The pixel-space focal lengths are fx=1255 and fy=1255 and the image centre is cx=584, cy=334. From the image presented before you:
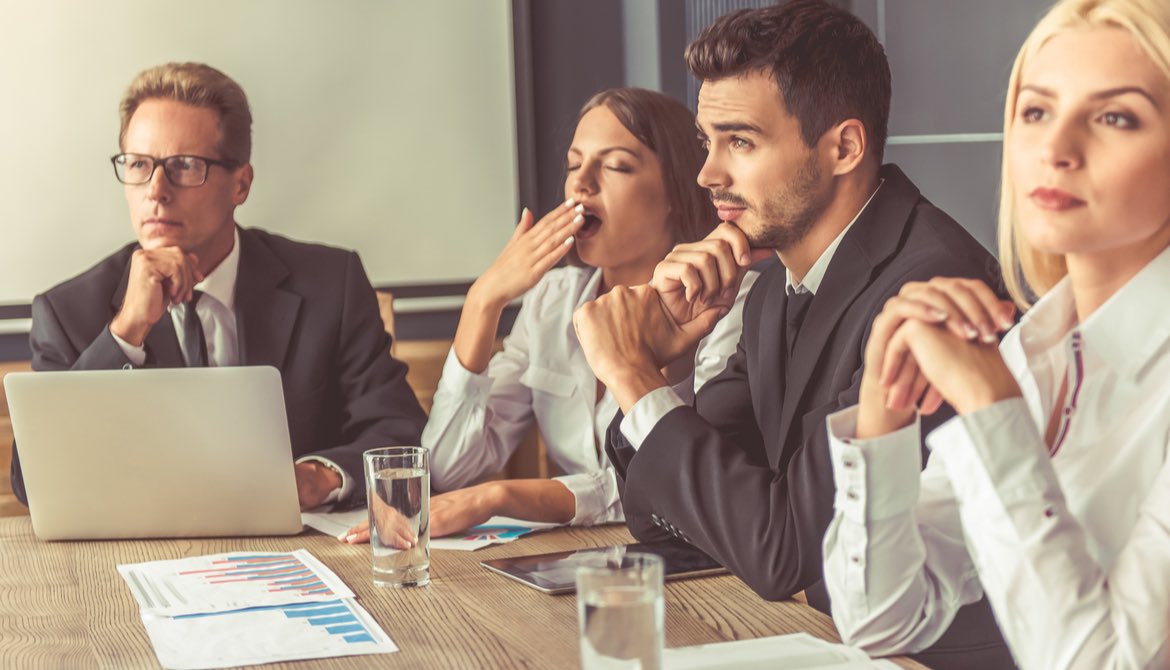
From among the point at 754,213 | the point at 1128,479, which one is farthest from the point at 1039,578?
the point at 754,213

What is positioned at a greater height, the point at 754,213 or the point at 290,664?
the point at 754,213

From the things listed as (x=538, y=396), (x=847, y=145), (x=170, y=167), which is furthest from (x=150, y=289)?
(x=847, y=145)

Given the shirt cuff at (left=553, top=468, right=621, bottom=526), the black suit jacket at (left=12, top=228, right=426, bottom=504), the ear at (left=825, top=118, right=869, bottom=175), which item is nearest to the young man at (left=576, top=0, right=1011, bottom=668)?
the ear at (left=825, top=118, right=869, bottom=175)

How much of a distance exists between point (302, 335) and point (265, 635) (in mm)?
1247

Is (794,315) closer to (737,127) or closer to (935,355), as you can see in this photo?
(737,127)

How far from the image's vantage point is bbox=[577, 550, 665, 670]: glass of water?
98cm

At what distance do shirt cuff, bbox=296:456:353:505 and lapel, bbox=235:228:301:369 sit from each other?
0.43 meters

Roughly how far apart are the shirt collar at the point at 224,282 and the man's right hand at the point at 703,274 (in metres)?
0.96

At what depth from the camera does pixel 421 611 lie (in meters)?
1.35

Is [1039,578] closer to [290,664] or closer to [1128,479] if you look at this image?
[1128,479]

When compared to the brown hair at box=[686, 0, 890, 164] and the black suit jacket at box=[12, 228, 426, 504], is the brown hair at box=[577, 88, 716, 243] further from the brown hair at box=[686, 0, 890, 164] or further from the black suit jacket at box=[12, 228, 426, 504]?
the black suit jacket at box=[12, 228, 426, 504]

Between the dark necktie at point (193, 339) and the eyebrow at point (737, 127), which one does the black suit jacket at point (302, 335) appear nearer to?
the dark necktie at point (193, 339)

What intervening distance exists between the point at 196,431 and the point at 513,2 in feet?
7.35

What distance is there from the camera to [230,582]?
1.48 metres
